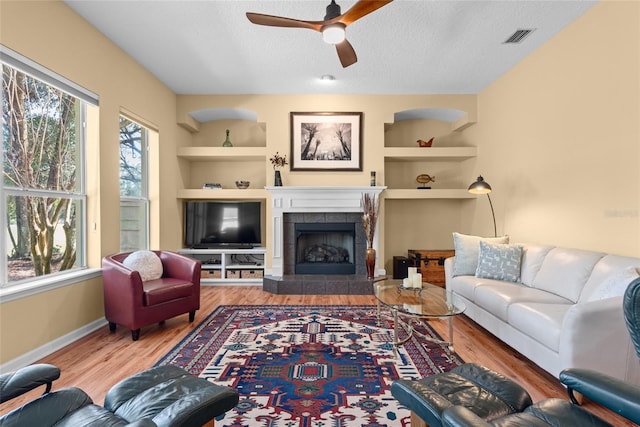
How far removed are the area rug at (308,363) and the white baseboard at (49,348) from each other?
101 centimetres

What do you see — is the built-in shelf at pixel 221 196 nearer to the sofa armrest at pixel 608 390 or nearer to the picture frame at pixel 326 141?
the picture frame at pixel 326 141

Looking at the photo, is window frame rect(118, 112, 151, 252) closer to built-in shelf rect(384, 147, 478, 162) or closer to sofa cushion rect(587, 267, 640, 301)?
built-in shelf rect(384, 147, 478, 162)

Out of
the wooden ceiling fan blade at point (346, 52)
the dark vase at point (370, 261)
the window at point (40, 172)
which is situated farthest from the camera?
the dark vase at point (370, 261)

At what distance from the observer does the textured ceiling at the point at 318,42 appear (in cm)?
298

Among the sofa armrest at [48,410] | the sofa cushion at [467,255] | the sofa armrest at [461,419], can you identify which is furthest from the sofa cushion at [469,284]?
the sofa armrest at [48,410]

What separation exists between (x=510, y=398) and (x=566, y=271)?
76.7 inches

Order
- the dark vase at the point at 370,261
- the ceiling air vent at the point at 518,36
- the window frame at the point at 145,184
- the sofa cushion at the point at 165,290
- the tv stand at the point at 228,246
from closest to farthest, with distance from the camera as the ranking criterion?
1. the sofa cushion at the point at 165,290
2. the ceiling air vent at the point at 518,36
3. the window frame at the point at 145,184
4. the dark vase at the point at 370,261
5. the tv stand at the point at 228,246

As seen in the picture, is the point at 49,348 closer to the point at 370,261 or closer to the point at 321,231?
the point at 321,231

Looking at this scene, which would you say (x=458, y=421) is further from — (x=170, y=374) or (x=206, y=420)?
(x=170, y=374)

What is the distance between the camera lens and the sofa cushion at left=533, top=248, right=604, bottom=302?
2.69 metres

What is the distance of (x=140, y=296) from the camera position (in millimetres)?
Result: 2986

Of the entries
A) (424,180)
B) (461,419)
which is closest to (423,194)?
(424,180)

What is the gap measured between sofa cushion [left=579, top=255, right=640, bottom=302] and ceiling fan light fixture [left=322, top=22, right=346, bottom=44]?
2.75 metres

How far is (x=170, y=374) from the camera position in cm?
163
